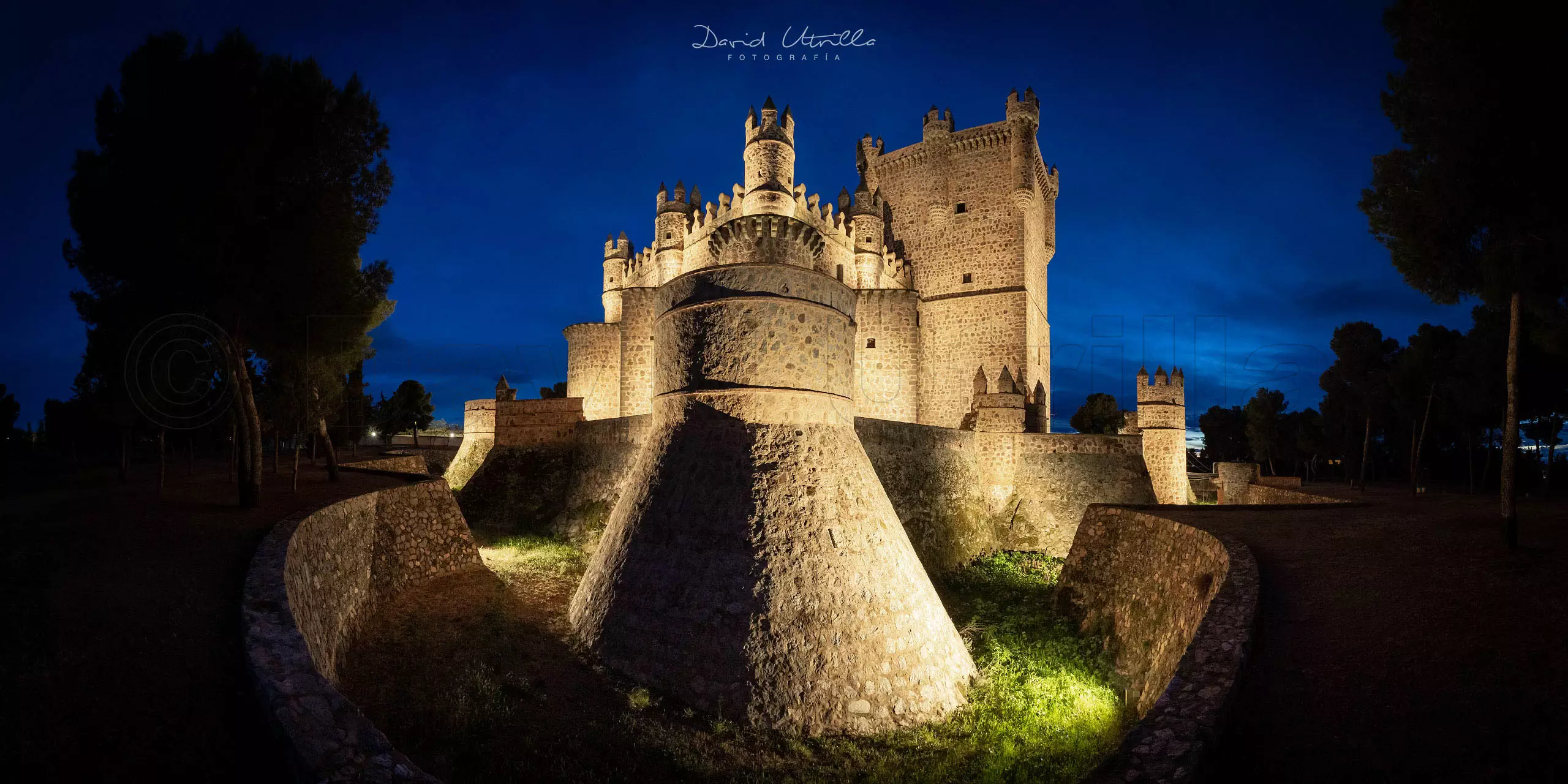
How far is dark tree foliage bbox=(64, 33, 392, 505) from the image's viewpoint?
1103cm

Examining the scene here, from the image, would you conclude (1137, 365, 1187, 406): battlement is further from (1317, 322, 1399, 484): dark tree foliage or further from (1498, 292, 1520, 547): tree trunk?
(1317, 322, 1399, 484): dark tree foliage

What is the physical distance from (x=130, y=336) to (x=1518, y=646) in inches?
761

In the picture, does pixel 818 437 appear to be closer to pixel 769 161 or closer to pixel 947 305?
pixel 769 161

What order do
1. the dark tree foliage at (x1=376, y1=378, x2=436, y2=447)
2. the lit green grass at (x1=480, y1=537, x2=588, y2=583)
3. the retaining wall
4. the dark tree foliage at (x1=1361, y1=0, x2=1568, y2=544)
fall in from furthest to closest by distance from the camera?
1. the dark tree foliage at (x1=376, y1=378, x2=436, y2=447)
2. the retaining wall
3. the lit green grass at (x1=480, y1=537, x2=588, y2=583)
4. the dark tree foliage at (x1=1361, y1=0, x2=1568, y2=544)

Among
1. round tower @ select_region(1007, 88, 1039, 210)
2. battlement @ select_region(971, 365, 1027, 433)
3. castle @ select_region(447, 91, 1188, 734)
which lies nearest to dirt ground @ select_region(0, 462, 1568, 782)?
castle @ select_region(447, 91, 1188, 734)

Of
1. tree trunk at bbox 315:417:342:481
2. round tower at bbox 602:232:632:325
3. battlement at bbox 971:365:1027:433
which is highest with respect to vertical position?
round tower at bbox 602:232:632:325

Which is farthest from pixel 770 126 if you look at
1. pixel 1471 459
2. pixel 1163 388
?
pixel 1471 459

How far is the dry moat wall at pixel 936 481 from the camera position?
17453mm

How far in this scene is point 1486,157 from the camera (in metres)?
8.79

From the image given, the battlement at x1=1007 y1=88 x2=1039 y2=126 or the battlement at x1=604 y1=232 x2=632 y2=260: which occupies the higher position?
the battlement at x1=1007 y1=88 x2=1039 y2=126

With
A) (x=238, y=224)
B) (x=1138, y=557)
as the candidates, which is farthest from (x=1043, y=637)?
(x=238, y=224)

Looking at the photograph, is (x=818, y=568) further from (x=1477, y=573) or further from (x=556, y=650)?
(x=1477, y=573)

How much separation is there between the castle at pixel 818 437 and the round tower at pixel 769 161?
0.08 m

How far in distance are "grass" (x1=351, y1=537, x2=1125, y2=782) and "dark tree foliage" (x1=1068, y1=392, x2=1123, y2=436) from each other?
35241mm
